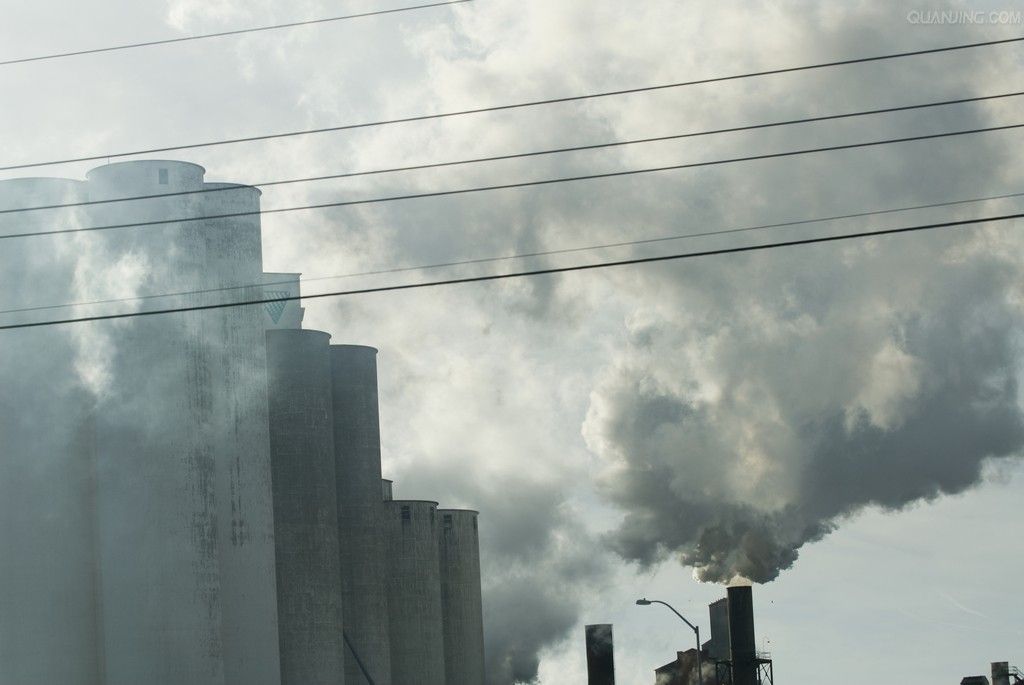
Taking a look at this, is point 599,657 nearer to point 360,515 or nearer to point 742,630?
point 742,630

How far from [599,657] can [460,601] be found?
560 centimetres

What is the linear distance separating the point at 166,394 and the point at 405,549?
14.9 metres

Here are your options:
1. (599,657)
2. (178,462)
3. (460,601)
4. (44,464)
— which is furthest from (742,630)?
(44,464)

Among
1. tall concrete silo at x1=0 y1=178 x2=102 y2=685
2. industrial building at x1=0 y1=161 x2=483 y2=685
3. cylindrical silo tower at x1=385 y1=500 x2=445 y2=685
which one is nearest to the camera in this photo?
tall concrete silo at x1=0 y1=178 x2=102 y2=685

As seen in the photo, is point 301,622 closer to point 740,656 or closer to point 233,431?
point 233,431

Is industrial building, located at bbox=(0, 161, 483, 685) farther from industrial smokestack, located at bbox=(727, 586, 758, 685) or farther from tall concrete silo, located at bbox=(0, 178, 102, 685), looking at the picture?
industrial smokestack, located at bbox=(727, 586, 758, 685)

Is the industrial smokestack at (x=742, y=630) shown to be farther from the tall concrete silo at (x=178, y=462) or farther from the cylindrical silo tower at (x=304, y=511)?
the tall concrete silo at (x=178, y=462)

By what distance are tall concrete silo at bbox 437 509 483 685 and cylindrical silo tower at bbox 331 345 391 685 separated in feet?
18.9

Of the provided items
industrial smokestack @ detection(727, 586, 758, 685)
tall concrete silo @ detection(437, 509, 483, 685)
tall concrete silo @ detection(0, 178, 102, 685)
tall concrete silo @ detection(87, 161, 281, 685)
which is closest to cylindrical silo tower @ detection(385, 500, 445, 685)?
tall concrete silo @ detection(437, 509, 483, 685)

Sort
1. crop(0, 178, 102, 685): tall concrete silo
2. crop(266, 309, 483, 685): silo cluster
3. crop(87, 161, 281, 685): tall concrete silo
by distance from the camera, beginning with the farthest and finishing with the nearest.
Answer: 1. crop(266, 309, 483, 685): silo cluster
2. crop(87, 161, 281, 685): tall concrete silo
3. crop(0, 178, 102, 685): tall concrete silo

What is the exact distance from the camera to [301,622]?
44.0 m

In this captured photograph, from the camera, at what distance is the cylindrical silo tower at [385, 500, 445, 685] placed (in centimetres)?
5069

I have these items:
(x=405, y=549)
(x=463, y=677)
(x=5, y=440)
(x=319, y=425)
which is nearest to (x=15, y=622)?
(x=5, y=440)

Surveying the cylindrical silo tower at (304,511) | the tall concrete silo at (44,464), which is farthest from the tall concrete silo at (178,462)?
the cylindrical silo tower at (304,511)
